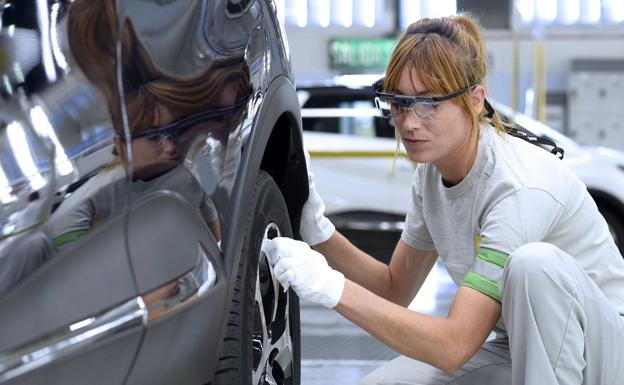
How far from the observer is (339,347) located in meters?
4.05

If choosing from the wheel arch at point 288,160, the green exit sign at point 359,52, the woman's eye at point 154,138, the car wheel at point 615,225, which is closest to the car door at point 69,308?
the woman's eye at point 154,138

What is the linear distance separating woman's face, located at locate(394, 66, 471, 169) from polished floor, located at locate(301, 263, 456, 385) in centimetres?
142

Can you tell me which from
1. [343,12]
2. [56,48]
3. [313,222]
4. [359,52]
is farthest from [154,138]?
[343,12]

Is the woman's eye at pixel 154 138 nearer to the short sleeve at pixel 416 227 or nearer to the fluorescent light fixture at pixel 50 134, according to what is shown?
the fluorescent light fixture at pixel 50 134

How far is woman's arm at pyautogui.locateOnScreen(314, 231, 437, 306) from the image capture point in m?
2.55

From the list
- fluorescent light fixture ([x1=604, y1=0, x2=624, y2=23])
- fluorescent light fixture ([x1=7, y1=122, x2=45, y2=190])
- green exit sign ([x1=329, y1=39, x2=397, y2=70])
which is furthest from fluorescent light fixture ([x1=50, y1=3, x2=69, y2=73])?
fluorescent light fixture ([x1=604, y1=0, x2=624, y2=23])

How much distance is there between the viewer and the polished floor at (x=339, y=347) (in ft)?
11.6

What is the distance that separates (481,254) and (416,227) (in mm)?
480

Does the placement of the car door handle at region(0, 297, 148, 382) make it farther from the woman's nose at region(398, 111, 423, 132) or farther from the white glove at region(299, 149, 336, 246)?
the white glove at region(299, 149, 336, 246)

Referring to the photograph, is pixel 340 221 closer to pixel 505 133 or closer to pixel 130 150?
pixel 505 133

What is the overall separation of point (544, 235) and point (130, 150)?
3.53 ft

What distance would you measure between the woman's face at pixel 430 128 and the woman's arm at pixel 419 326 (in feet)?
1.08

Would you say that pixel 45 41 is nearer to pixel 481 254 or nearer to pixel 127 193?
pixel 127 193

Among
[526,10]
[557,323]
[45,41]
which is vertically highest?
[45,41]
